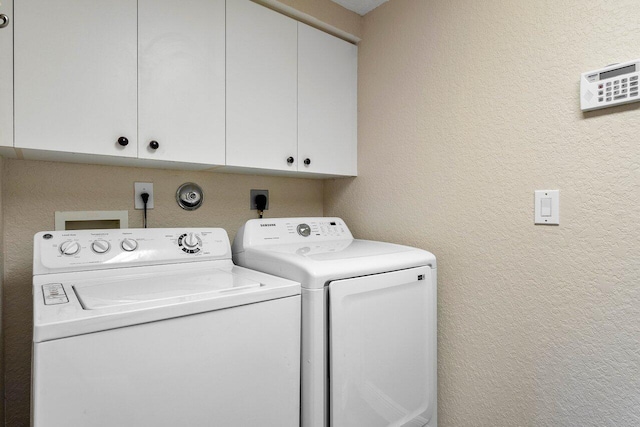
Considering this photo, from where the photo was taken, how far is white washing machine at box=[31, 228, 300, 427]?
2.50 feet

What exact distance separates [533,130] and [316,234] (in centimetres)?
102

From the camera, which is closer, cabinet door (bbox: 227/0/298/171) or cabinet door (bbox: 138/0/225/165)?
cabinet door (bbox: 138/0/225/165)

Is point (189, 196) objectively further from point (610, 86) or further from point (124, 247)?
point (610, 86)

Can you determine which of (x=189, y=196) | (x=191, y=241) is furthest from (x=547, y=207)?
(x=189, y=196)

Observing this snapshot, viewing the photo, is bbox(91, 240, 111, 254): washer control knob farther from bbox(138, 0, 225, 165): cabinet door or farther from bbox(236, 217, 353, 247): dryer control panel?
bbox(236, 217, 353, 247): dryer control panel

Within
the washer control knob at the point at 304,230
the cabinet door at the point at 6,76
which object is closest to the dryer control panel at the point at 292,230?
the washer control knob at the point at 304,230

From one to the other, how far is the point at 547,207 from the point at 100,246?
1572mm

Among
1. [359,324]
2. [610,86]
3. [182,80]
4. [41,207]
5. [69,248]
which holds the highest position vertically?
[182,80]

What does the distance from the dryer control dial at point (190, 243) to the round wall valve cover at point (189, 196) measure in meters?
0.28

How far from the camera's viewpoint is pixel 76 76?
1146mm

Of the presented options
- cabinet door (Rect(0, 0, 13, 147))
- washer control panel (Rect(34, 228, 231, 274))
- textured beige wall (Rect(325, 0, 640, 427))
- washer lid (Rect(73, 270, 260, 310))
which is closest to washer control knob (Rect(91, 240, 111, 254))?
washer control panel (Rect(34, 228, 231, 274))

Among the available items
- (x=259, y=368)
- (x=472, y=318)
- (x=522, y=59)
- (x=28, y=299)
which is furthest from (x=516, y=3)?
(x=28, y=299)

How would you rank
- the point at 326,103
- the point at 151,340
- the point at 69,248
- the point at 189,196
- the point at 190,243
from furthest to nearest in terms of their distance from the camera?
the point at 326,103, the point at 189,196, the point at 190,243, the point at 69,248, the point at 151,340

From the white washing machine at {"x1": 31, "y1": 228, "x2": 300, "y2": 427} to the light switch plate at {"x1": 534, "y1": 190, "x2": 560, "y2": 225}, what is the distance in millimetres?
891
